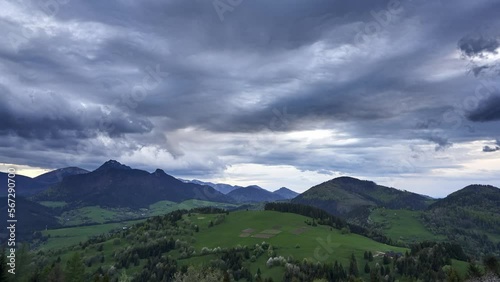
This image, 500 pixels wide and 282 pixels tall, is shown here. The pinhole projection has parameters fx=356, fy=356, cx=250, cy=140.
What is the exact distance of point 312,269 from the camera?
190 meters

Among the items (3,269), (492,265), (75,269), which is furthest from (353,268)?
(3,269)

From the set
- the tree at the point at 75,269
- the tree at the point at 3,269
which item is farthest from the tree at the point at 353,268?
the tree at the point at 3,269

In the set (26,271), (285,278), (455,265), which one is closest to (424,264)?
(455,265)

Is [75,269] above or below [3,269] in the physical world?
below

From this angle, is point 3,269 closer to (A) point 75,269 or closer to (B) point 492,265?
(A) point 75,269

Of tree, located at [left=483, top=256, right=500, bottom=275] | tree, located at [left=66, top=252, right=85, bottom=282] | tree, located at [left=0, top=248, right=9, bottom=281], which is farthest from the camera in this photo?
tree, located at [left=66, top=252, right=85, bottom=282]

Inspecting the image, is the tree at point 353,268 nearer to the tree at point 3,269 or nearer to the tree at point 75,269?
the tree at point 75,269

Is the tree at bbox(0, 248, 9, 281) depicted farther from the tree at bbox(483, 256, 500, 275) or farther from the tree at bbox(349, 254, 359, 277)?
the tree at bbox(349, 254, 359, 277)

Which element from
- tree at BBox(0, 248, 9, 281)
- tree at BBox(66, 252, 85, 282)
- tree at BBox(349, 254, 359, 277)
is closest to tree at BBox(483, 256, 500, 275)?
tree at BBox(349, 254, 359, 277)

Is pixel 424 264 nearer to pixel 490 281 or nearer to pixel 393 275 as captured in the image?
pixel 393 275

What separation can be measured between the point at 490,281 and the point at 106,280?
371 feet

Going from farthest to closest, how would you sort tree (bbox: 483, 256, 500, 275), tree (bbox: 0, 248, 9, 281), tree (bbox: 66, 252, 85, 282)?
tree (bbox: 66, 252, 85, 282) → tree (bbox: 483, 256, 500, 275) → tree (bbox: 0, 248, 9, 281)

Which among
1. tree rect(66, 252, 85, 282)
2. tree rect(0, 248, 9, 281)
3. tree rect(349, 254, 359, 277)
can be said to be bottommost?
tree rect(349, 254, 359, 277)

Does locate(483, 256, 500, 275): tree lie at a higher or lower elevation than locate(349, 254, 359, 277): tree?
higher
